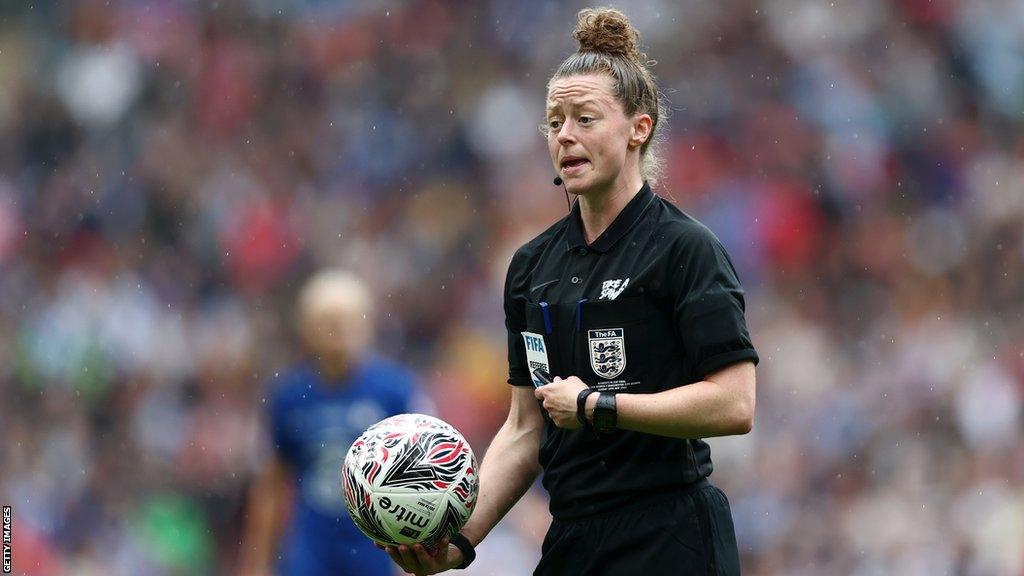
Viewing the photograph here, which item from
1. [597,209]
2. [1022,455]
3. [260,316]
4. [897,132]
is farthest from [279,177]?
[597,209]

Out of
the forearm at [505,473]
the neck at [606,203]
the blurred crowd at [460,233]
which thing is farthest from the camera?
the blurred crowd at [460,233]

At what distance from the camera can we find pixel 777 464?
9180mm

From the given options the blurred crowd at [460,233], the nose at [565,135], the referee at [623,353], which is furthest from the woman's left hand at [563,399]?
the blurred crowd at [460,233]

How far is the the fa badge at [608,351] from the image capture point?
133 inches

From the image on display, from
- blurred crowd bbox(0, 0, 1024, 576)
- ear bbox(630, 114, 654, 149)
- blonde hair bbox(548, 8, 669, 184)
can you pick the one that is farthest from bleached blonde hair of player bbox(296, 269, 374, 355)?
ear bbox(630, 114, 654, 149)

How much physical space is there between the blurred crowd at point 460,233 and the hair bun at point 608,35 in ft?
16.8

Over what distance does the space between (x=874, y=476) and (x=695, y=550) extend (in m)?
6.24

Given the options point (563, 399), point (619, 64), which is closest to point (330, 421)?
point (619, 64)

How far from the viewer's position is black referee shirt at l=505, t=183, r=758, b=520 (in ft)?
10.7

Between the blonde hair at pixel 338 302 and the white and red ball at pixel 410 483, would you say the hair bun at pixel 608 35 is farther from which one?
the blonde hair at pixel 338 302

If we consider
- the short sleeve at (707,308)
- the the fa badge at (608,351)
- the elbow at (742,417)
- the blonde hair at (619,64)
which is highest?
the blonde hair at (619,64)

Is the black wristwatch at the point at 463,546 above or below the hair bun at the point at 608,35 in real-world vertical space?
below

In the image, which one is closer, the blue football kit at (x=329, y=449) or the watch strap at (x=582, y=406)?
the watch strap at (x=582, y=406)

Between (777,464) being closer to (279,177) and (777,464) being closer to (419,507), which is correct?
(279,177)
